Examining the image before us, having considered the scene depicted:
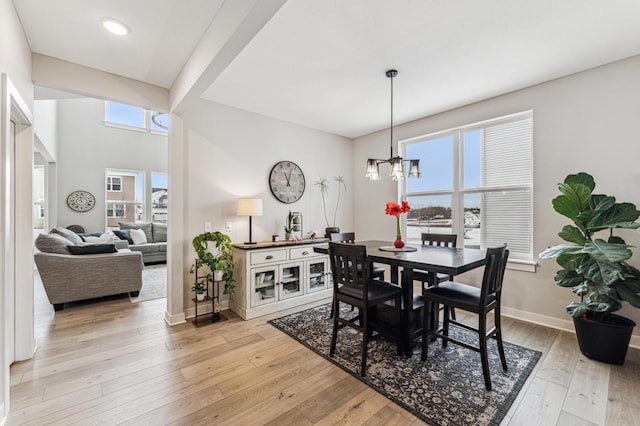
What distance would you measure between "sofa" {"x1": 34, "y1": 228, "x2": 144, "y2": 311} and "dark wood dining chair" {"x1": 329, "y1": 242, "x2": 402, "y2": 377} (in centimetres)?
322

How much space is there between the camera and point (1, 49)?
169 centimetres

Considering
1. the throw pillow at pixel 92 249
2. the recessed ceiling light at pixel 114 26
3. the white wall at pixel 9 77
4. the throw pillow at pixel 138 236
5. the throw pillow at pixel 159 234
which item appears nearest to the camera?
the white wall at pixel 9 77

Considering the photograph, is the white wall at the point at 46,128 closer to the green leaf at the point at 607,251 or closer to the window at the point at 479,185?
the window at the point at 479,185

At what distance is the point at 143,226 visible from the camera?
722 centimetres

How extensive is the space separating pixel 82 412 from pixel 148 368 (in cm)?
50

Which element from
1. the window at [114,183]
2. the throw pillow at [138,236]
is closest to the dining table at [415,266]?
the throw pillow at [138,236]

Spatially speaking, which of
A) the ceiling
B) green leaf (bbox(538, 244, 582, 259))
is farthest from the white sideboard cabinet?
green leaf (bbox(538, 244, 582, 259))

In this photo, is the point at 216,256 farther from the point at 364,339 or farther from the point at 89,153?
the point at 89,153

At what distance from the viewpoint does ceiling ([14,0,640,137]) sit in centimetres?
194

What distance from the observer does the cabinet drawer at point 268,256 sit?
3.34m

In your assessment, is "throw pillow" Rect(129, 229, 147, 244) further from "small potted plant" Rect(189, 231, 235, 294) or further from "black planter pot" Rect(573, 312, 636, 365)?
"black planter pot" Rect(573, 312, 636, 365)

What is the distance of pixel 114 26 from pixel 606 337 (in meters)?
4.61

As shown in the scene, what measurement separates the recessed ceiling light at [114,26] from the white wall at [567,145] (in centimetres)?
287

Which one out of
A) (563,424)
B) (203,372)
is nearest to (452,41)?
→ (563,424)
